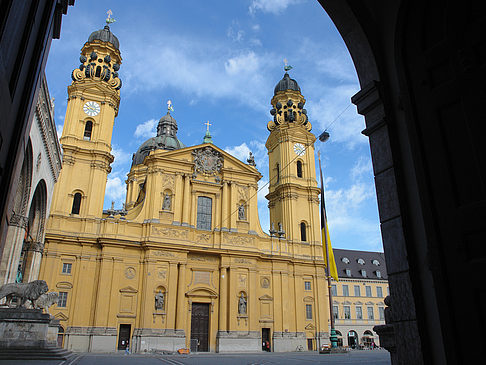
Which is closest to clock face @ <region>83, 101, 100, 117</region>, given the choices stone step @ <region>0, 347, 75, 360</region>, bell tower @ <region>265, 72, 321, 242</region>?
bell tower @ <region>265, 72, 321, 242</region>

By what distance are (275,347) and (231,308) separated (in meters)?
4.47

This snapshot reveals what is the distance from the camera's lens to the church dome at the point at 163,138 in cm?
4509

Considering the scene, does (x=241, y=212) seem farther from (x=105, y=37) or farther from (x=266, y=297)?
(x=105, y=37)

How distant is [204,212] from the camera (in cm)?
3108

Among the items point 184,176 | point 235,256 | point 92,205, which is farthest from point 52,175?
point 235,256

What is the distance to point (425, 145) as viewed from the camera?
3770mm

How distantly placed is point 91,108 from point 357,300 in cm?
3540

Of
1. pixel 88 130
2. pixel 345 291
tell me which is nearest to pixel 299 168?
pixel 345 291

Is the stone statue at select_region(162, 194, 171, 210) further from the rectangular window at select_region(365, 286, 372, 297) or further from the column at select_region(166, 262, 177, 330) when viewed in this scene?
the rectangular window at select_region(365, 286, 372, 297)

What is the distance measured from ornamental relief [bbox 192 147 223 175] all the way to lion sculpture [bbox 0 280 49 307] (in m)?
18.5

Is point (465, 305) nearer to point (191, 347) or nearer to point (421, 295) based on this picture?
point (421, 295)

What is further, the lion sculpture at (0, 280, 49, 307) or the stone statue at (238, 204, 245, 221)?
the stone statue at (238, 204, 245, 221)

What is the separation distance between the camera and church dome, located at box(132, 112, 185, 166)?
1775 inches

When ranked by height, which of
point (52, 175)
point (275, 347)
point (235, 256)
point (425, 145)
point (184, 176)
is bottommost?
point (275, 347)
